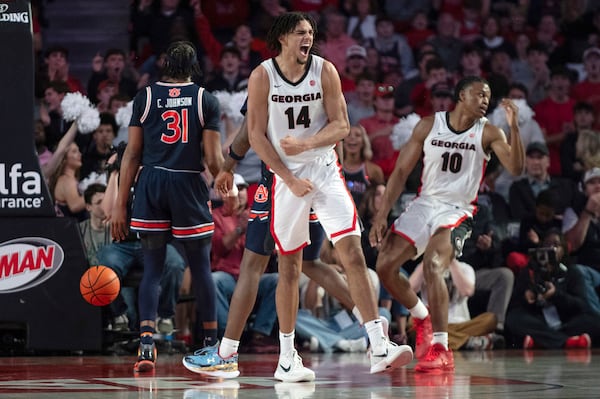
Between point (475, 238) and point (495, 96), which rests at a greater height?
point (495, 96)

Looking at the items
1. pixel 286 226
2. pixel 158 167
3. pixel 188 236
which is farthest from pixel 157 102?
pixel 286 226

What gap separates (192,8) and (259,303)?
219 inches

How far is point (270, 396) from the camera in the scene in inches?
230

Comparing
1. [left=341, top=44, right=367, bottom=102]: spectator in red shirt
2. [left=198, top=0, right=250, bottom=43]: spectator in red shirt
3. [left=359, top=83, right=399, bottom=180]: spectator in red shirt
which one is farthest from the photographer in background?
[left=198, top=0, right=250, bottom=43]: spectator in red shirt

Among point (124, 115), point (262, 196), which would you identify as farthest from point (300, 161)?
point (124, 115)

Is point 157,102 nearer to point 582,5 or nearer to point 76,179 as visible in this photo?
point 76,179

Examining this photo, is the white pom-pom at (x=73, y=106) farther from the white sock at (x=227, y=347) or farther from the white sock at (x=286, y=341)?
the white sock at (x=286, y=341)

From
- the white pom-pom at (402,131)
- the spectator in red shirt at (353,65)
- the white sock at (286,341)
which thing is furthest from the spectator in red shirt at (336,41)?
the white sock at (286,341)

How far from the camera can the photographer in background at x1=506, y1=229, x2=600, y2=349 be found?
11023 mm

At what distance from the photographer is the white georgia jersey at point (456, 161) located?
848cm

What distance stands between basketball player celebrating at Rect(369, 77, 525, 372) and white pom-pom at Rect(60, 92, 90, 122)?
3898mm

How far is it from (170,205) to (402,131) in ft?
16.2

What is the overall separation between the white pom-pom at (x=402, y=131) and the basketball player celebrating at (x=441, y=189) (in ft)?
12.1

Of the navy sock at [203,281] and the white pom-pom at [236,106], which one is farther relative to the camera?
the white pom-pom at [236,106]
